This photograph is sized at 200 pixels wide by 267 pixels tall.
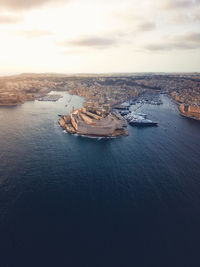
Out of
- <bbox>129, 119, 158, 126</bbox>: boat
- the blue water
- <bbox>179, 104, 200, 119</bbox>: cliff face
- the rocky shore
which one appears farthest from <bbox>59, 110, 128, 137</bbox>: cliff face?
<bbox>179, 104, 200, 119</bbox>: cliff face

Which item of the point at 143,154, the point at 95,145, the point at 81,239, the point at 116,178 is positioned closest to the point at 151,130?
the point at 143,154

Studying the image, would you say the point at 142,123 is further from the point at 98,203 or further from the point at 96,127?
the point at 98,203

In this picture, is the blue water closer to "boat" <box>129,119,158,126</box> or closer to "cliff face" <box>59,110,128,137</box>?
"cliff face" <box>59,110,128,137</box>

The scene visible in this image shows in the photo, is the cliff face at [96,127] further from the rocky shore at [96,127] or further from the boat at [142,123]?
the boat at [142,123]

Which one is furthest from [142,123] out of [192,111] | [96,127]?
[192,111]

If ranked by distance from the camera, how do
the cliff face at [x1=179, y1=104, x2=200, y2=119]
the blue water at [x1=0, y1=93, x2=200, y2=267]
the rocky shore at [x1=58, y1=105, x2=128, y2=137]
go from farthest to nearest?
1. the cliff face at [x1=179, y1=104, x2=200, y2=119]
2. the rocky shore at [x1=58, y1=105, x2=128, y2=137]
3. the blue water at [x1=0, y1=93, x2=200, y2=267]

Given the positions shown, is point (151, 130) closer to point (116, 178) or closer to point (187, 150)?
point (187, 150)

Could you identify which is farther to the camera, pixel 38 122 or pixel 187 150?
pixel 38 122

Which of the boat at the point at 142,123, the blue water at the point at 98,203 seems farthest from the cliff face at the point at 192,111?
the blue water at the point at 98,203
